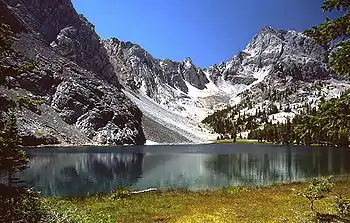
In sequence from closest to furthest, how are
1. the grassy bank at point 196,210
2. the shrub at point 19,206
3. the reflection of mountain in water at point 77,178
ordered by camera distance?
the shrub at point 19,206 < the grassy bank at point 196,210 < the reflection of mountain in water at point 77,178

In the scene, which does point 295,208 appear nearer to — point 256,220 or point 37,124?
point 256,220

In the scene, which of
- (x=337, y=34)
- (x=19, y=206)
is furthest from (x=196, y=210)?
(x=337, y=34)

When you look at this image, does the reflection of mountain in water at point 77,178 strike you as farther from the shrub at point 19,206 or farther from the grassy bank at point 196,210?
the shrub at point 19,206

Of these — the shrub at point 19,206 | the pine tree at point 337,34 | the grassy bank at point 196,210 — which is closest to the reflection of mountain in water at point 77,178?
the grassy bank at point 196,210

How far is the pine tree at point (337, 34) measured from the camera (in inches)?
635

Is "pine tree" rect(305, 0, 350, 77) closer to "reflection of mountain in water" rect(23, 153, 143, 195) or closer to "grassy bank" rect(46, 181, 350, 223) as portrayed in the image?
"grassy bank" rect(46, 181, 350, 223)

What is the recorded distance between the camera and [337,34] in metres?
16.8

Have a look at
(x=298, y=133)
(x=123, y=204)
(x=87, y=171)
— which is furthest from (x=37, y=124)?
(x=298, y=133)

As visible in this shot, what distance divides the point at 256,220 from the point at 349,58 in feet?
43.6

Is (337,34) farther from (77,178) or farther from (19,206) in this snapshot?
(77,178)

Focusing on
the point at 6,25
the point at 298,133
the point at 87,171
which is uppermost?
the point at 6,25

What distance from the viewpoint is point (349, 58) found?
15984 mm

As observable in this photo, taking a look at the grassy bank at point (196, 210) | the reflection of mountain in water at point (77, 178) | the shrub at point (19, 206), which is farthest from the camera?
the reflection of mountain in water at point (77, 178)

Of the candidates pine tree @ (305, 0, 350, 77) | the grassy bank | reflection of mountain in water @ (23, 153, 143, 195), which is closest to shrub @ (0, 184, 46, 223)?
the grassy bank
